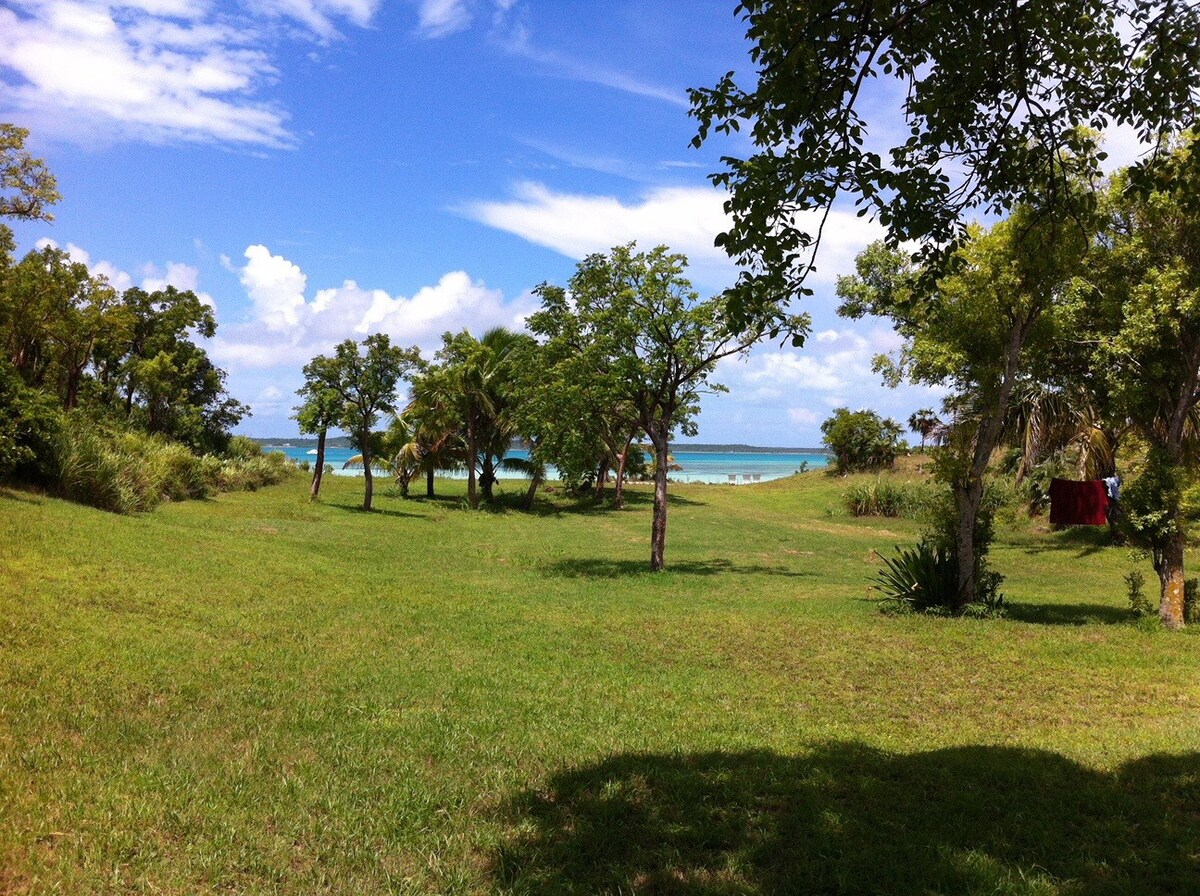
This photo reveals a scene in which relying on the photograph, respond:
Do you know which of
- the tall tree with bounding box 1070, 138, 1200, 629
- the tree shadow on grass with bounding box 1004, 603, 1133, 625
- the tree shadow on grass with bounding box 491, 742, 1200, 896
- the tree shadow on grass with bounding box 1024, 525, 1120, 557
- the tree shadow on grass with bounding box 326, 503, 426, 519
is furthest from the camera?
the tree shadow on grass with bounding box 326, 503, 426, 519

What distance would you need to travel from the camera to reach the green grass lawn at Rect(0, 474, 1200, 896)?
3.86 metres

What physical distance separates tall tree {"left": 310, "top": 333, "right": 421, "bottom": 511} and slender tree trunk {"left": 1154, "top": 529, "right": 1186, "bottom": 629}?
24.4 meters

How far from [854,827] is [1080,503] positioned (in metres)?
18.3

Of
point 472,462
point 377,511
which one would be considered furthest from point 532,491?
point 377,511

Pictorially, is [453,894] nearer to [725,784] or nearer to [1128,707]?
[725,784]

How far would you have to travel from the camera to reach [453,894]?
11.8 ft

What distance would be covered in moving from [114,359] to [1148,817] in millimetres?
37295

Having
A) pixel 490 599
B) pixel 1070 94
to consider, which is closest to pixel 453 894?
pixel 1070 94

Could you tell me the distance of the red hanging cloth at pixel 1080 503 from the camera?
1902cm

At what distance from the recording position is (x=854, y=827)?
4328 mm

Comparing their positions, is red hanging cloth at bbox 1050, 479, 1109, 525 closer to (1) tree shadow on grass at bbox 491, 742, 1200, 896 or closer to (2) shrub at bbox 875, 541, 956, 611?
(2) shrub at bbox 875, 541, 956, 611

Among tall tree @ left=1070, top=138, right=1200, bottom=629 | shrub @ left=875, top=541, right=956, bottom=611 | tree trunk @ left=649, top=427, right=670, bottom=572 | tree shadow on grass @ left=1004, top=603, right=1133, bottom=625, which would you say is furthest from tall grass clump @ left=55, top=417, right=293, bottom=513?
tall tree @ left=1070, top=138, right=1200, bottom=629

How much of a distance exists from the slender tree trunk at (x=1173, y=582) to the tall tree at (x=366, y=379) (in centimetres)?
2444

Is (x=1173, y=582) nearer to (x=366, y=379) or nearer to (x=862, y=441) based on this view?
Result: (x=366, y=379)
